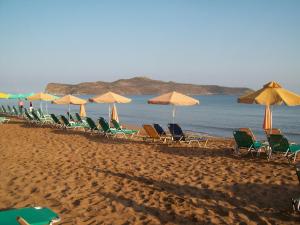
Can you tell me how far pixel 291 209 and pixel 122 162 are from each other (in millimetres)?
4134

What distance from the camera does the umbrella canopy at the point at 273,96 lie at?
28.2 ft

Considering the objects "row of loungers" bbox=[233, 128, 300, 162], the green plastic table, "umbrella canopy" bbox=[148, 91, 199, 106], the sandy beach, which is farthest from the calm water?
the green plastic table

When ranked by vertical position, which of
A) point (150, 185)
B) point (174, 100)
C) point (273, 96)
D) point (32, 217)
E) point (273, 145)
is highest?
point (273, 96)

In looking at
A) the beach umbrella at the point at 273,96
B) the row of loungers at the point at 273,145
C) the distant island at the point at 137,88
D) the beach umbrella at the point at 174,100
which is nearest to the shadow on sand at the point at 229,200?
the row of loungers at the point at 273,145

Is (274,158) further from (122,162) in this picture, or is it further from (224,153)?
(122,162)

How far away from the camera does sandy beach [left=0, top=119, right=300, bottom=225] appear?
462cm

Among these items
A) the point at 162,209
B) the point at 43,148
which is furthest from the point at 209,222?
the point at 43,148

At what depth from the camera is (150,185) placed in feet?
19.8

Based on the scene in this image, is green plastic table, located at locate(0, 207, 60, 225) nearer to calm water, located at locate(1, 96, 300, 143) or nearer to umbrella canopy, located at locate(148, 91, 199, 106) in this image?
umbrella canopy, located at locate(148, 91, 199, 106)

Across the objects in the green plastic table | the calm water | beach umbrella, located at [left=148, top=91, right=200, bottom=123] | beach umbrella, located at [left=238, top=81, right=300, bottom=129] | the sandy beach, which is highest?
beach umbrella, located at [left=238, top=81, right=300, bottom=129]

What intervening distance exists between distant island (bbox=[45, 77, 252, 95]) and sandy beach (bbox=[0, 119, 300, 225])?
14059cm

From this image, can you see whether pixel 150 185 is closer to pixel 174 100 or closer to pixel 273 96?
pixel 273 96

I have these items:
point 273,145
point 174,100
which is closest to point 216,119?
point 174,100

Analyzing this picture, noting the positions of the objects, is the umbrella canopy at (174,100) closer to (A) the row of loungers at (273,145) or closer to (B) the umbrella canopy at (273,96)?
(B) the umbrella canopy at (273,96)
